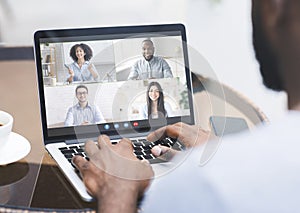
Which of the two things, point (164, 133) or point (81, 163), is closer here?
point (81, 163)

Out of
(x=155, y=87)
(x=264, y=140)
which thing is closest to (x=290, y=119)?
(x=264, y=140)

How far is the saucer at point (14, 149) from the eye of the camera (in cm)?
101

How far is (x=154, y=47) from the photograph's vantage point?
116cm

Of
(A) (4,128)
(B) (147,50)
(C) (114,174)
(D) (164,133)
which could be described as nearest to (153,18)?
(B) (147,50)

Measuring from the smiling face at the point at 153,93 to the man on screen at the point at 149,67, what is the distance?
2cm

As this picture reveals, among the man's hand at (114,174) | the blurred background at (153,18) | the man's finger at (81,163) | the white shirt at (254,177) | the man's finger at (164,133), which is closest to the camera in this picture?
the white shirt at (254,177)

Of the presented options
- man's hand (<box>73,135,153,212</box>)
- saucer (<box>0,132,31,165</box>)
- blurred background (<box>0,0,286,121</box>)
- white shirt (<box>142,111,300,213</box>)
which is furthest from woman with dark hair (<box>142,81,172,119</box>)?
blurred background (<box>0,0,286,121</box>)

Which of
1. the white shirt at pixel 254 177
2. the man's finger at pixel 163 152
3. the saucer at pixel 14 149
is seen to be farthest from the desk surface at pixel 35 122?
the white shirt at pixel 254 177

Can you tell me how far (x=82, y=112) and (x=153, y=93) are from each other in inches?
5.9

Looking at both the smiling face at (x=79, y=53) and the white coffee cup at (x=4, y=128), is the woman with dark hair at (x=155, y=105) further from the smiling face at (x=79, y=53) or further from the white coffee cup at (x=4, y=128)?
the white coffee cup at (x=4, y=128)

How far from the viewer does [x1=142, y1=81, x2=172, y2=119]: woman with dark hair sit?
112 cm

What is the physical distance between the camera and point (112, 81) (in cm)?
113

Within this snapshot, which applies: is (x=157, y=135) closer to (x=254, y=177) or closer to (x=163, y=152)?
(x=163, y=152)

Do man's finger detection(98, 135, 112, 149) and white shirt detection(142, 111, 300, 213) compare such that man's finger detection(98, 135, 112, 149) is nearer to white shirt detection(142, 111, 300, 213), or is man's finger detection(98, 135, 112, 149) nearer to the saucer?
the saucer
